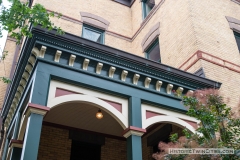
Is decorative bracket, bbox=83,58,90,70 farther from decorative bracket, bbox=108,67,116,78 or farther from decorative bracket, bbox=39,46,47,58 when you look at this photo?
decorative bracket, bbox=39,46,47,58

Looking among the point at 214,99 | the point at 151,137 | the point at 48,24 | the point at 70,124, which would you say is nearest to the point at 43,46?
the point at 48,24

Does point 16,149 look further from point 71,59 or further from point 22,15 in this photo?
point 22,15

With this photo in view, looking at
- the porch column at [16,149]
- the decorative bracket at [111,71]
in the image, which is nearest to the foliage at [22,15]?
the decorative bracket at [111,71]

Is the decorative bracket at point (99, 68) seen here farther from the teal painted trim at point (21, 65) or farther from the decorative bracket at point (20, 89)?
the decorative bracket at point (20, 89)

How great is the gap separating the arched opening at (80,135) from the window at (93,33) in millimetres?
4957

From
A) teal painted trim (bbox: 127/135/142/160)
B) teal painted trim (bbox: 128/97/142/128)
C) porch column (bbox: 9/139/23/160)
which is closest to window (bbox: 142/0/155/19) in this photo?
teal painted trim (bbox: 128/97/142/128)

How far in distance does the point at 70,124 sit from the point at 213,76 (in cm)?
479

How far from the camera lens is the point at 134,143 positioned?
635cm

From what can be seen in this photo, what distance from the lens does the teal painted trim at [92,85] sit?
19.5 ft

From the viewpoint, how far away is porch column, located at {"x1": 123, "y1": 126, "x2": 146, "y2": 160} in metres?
6.22

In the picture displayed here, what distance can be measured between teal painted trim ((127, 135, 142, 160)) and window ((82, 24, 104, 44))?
707 centimetres

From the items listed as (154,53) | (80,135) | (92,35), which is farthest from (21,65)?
(154,53)

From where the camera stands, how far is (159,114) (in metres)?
7.31

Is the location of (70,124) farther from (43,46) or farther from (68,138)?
(43,46)
